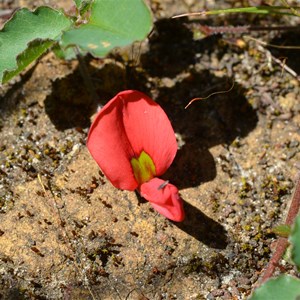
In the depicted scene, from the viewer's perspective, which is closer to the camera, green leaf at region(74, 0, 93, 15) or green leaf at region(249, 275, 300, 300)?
green leaf at region(249, 275, 300, 300)

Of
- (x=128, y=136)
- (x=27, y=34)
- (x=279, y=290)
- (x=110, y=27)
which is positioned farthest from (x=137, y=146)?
(x=279, y=290)

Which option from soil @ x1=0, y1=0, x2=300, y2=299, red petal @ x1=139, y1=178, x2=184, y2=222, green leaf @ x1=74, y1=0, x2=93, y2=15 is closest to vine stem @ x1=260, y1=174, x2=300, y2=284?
soil @ x1=0, y1=0, x2=300, y2=299

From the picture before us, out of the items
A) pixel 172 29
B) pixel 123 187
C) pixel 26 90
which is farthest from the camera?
pixel 172 29

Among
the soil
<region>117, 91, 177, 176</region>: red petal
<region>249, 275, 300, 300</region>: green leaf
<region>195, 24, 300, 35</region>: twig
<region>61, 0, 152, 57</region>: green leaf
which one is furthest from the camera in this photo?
<region>195, 24, 300, 35</region>: twig

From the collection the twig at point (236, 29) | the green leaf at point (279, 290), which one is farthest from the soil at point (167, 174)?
the green leaf at point (279, 290)

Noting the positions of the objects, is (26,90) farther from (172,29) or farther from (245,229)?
(245,229)

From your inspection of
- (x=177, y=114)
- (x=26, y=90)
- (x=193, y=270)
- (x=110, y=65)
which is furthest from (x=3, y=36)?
(x=193, y=270)

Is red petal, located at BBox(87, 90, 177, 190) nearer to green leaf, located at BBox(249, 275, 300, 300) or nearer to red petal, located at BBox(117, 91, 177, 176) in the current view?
red petal, located at BBox(117, 91, 177, 176)

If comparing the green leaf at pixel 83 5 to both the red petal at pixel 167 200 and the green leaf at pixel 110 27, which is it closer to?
the green leaf at pixel 110 27
